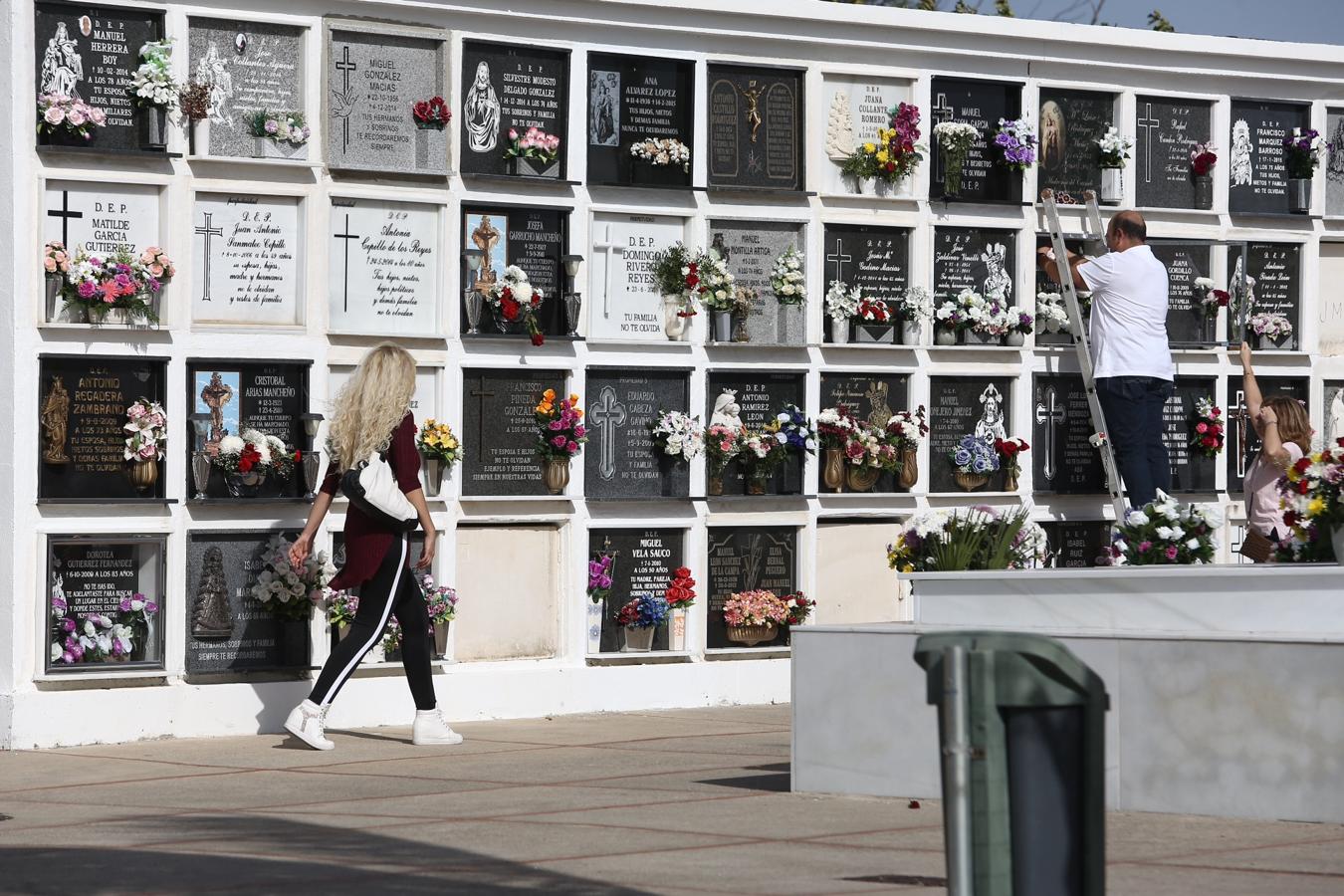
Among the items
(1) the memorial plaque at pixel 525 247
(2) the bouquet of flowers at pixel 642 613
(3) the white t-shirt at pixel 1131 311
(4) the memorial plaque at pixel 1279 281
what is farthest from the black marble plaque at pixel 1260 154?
(2) the bouquet of flowers at pixel 642 613

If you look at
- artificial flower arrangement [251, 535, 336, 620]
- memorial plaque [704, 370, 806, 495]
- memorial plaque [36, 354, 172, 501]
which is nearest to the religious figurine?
memorial plaque [36, 354, 172, 501]

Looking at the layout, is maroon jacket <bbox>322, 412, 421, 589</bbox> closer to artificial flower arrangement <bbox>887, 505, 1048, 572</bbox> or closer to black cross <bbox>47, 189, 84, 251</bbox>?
black cross <bbox>47, 189, 84, 251</bbox>

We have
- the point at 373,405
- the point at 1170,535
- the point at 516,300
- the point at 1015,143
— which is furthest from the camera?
the point at 1015,143

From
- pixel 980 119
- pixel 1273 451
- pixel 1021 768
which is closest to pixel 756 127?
pixel 980 119

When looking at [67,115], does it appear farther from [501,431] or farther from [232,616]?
[501,431]

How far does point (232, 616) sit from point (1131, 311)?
4.20 m

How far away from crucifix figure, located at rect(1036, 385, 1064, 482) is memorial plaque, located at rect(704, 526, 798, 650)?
1381 mm

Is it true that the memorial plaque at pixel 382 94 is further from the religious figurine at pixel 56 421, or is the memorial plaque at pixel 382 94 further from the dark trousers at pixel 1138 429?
the dark trousers at pixel 1138 429

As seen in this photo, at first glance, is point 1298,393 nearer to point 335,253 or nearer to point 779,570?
point 779,570

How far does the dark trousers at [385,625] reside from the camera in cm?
748

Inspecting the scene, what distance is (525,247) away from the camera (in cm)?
886

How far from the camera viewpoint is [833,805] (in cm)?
596

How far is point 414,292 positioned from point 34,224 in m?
1.58

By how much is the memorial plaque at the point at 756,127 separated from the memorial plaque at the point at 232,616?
262 centimetres
